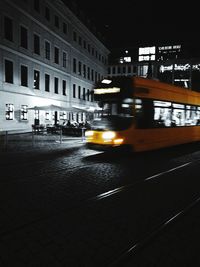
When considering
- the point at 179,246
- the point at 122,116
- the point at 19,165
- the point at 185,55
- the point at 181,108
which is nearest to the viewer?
the point at 179,246

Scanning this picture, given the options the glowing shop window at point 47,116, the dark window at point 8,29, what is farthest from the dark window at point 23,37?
the glowing shop window at point 47,116

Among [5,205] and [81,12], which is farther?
[81,12]

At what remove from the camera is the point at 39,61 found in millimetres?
31969

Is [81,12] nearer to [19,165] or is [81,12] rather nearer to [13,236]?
[19,165]

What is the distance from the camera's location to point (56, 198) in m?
6.11

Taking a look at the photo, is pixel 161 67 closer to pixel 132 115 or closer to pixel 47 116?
pixel 47 116

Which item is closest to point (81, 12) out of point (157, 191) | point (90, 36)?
point (90, 36)

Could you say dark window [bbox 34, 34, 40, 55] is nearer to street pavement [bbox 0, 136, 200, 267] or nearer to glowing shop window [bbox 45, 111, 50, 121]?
glowing shop window [bbox 45, 111, 50, 121]

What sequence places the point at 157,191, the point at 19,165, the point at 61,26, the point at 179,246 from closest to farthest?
1. the point at 179,246
2. the point at 157,191
3. the point at 19,165
4. the point at 61,26

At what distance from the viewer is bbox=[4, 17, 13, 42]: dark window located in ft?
86.4

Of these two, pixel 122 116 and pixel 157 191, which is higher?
pixel 122 116

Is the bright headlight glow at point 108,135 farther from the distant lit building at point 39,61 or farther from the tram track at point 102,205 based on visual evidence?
the distant lit building at point 39,61

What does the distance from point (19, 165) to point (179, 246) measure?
756 centimetres

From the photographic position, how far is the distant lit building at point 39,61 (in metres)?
26.6
